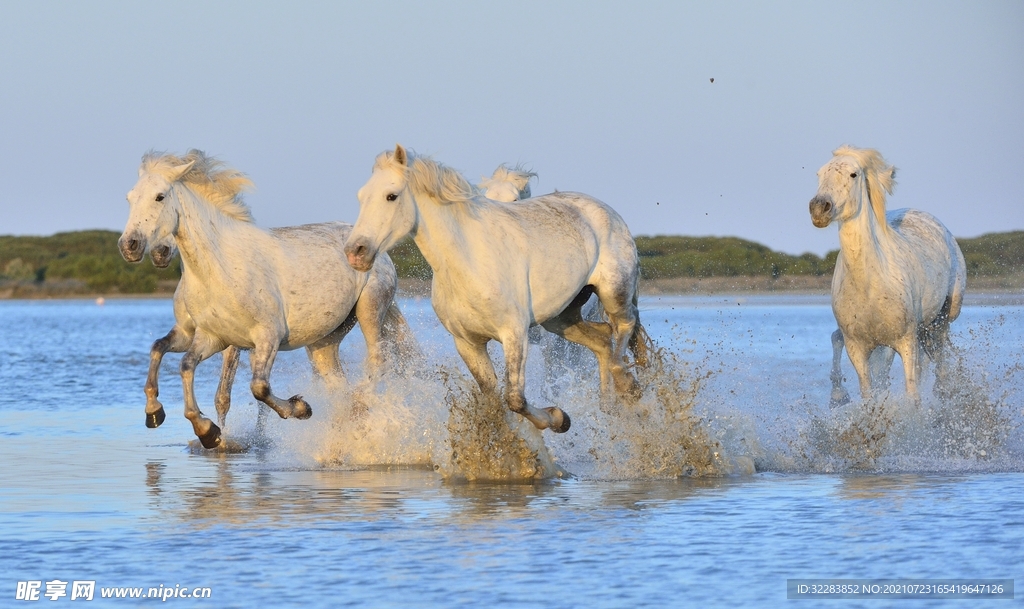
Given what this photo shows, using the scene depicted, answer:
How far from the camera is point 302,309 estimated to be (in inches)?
437

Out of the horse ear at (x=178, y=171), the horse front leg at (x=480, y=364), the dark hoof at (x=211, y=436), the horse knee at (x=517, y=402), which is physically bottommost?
Answer: the dark hoof at (x=211, y=436)

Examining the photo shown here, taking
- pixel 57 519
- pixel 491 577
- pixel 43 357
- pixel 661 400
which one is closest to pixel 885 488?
pixel 661 400

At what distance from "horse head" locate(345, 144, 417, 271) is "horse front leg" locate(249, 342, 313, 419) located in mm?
1855

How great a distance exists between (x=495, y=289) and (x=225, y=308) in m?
2.28

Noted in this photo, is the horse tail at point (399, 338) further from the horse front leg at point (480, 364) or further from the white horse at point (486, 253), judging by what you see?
the horse front leg at point (480, 364)

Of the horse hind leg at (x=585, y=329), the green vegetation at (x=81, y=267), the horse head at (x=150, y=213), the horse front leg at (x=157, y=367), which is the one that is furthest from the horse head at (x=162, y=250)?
the green vegetation at (x=81, y=267)

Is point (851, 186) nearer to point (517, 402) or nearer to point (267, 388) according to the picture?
point (517, 402)

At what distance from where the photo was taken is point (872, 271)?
11.1m

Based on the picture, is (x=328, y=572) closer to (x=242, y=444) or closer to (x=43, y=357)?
(x=242, y=444)

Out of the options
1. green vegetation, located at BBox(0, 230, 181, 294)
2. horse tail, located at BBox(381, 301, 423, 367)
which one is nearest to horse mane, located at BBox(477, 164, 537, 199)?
horse tail, located at BBox(381, 301, 423, 367)

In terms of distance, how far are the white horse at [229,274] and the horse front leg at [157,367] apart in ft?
0.03

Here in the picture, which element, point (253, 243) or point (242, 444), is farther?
point (242, 444)

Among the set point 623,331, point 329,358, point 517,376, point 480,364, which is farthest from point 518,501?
point 329,358

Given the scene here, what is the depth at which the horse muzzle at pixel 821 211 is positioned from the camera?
10789mm
